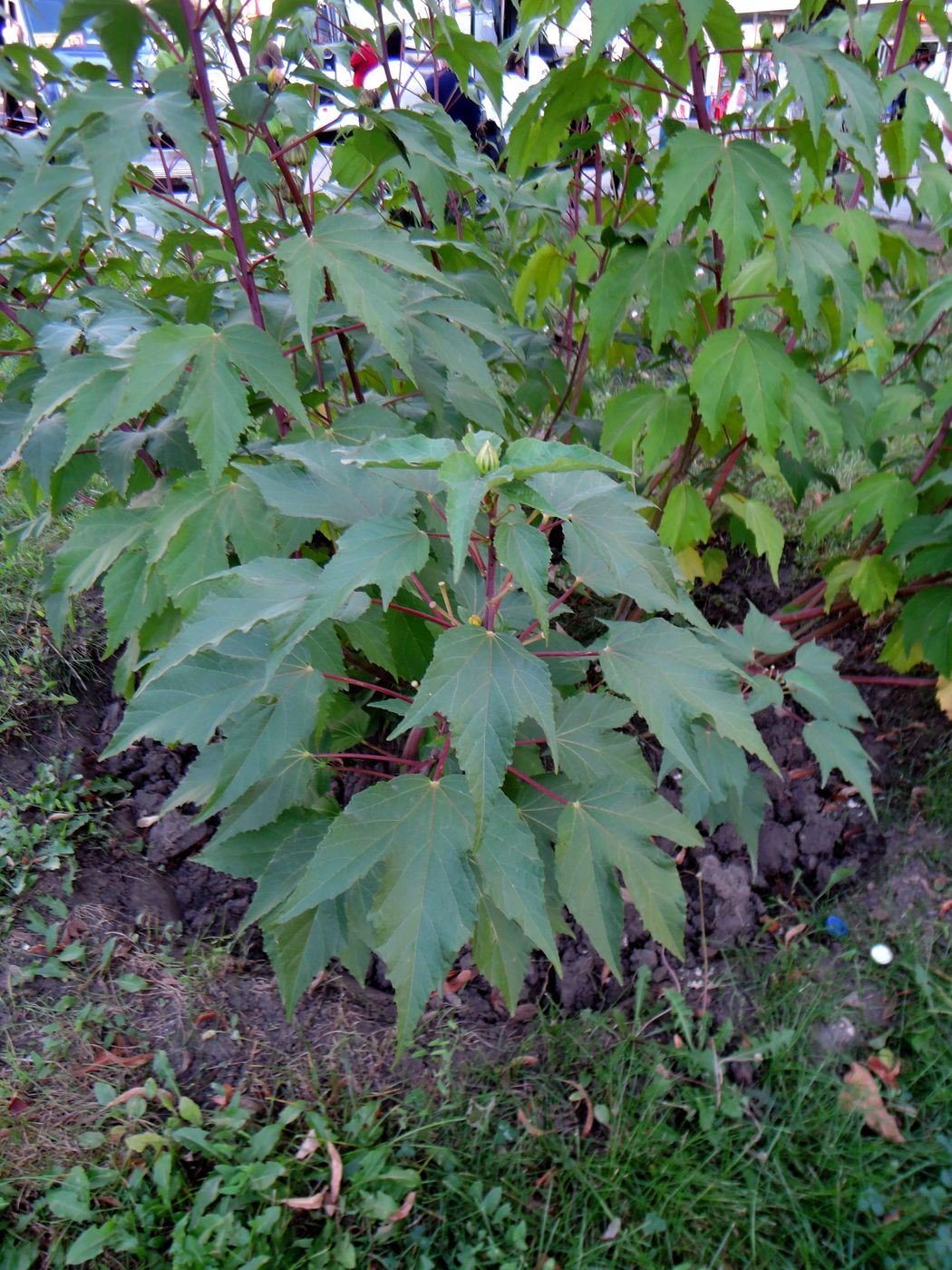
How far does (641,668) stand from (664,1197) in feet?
3.41

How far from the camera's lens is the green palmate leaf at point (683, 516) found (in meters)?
2.20

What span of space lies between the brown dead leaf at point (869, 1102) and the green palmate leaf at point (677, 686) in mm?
936

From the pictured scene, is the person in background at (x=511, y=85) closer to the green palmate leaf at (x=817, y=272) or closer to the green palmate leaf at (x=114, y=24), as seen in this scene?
the green palmate leaf at (x=817, y=272)

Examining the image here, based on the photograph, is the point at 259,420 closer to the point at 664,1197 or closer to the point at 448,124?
the point at 448,124

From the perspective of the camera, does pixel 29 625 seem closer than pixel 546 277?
No

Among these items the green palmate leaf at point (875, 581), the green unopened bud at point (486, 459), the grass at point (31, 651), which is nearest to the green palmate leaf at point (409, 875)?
the green unopened bud at point (486, 459)

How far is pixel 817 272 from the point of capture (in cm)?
170

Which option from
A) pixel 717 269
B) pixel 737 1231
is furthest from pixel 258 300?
pixel 737 1231

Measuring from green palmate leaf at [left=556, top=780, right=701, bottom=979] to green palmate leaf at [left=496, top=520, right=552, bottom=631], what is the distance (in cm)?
50

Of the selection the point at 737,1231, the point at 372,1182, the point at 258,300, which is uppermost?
the point at 258,300

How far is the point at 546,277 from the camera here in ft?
7.91

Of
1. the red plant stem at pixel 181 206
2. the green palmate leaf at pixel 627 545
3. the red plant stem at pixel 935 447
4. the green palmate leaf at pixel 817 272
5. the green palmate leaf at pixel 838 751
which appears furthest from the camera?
the red plant stem at pixel 935 447

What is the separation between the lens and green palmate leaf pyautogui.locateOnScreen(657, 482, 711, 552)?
220 cm

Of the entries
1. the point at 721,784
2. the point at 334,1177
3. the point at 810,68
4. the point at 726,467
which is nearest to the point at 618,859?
the point at 721,784
